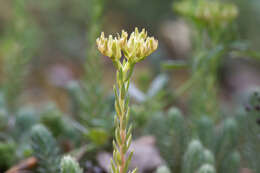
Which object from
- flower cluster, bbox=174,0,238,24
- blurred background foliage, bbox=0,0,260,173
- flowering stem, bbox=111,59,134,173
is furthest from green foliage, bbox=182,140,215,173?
flower cluster, bbox=174,0,238,24

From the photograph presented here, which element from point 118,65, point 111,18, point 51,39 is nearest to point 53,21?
point 51,39

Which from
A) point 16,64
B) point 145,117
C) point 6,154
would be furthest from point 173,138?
point 16,64

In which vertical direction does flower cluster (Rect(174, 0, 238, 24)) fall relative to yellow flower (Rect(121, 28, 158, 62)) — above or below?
above

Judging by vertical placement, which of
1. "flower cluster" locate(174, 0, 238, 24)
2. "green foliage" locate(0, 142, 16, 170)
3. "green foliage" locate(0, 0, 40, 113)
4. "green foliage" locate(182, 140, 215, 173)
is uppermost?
"green foliage" locate(0, 0, 40, 113)

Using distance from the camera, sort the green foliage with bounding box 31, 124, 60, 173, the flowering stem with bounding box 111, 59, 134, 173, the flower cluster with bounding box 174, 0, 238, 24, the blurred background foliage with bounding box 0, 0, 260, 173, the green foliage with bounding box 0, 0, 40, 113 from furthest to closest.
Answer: the green foliage with bounding box 0, 0, 40, 113 → the flower cluster with bounding box 174, 0, 238, 24 → the blurred background foliage with bounding box 0, 0, 260, 173 → the green foliage with bounding box 31, 124, 60, 173 → the flowering stem with bounding box 111, 59, 134, 173

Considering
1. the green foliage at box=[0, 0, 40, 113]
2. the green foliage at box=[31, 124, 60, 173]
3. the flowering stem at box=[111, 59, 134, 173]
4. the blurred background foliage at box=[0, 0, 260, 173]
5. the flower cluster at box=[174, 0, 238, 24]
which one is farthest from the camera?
the green foliage at box=[0, 0, 40, 113]

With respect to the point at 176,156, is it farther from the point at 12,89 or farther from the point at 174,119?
the point at 12,89

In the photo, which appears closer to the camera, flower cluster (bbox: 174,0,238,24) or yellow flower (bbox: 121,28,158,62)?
yellow flower (bbox: 121,28,158,62)

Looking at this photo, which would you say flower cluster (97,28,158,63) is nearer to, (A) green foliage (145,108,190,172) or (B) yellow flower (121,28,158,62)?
(B) yellow flower (121,28,158,62)

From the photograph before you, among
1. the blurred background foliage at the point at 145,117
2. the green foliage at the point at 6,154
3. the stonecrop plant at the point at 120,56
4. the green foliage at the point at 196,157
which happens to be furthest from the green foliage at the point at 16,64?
the stonecrop plant at the point at 120,56

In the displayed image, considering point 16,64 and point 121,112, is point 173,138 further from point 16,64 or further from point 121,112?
point 16,64
